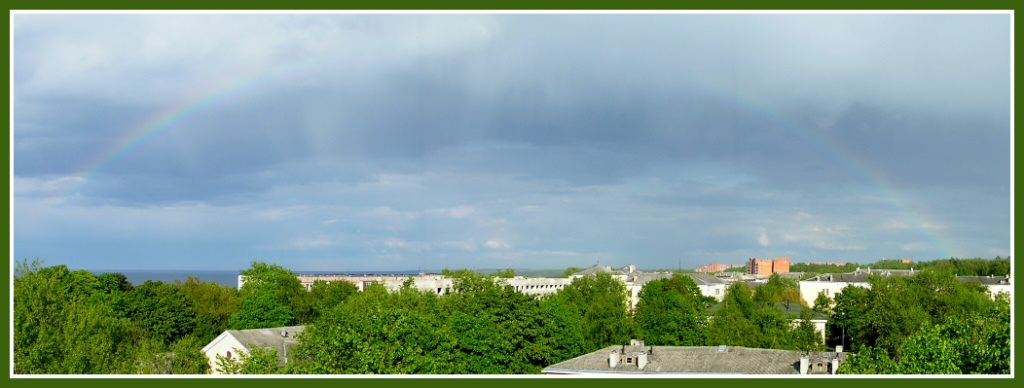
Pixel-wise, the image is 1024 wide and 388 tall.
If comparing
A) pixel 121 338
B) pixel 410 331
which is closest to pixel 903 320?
pixel 410 331

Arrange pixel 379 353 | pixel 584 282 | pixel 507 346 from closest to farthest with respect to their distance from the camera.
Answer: pixel 379 353, pixel 507 346, pixel 584 282

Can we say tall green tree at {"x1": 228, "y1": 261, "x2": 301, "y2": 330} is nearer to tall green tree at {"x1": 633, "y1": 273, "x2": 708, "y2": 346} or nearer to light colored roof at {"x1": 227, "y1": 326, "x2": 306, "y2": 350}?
light colored roof at {"x1": 227, "y1": 326, "x2": 306, "y2": 350}

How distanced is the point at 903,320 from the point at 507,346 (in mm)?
35807

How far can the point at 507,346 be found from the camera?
2319 inches

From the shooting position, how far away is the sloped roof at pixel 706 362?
2092 inches

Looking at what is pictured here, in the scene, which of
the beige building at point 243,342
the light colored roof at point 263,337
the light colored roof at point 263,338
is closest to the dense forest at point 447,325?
the beige building at point 243,342

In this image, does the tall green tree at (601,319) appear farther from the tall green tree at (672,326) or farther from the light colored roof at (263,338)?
the light colored roof at (263,338)

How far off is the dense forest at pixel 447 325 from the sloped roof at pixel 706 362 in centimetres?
505

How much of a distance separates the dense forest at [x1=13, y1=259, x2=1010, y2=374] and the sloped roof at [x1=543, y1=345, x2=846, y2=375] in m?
5.05

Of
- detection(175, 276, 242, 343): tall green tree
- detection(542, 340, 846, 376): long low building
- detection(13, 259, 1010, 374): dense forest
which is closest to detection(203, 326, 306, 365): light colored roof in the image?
detection(13, 259, 1010, 374): dense forest

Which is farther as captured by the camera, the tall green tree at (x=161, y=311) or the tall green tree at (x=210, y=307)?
the tall green tree at (x=210, y=307)

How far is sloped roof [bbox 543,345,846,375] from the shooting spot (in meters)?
53.1

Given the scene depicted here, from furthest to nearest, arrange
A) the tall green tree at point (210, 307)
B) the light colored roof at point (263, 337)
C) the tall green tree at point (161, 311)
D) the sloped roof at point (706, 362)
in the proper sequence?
the tall green tree at point (210, 307) → the tall green tree at point (161, 311) → the light colored roof at point (263, 337) → the sloped roof at point (706, 362)

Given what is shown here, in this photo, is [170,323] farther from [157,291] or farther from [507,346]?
[507,346]
